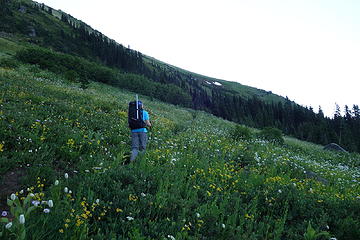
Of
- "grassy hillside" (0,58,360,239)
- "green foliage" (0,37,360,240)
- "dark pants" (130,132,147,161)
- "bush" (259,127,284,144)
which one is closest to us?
"grassy hillside" (0,58,360,239)

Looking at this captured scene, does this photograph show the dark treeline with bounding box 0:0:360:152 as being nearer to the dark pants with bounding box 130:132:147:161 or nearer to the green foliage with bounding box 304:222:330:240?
the dark pants with bounding box 130:132:147:161

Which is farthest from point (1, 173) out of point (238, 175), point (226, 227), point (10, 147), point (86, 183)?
point (238, 175)

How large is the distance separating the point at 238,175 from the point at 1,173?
19.9 feet

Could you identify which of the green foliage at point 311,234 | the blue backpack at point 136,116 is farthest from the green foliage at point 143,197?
the blue backpack at point 136,116

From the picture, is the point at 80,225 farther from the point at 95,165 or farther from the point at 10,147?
the point at 10,147

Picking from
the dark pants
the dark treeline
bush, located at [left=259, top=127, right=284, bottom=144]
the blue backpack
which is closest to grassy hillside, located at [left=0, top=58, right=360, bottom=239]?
the dark pants

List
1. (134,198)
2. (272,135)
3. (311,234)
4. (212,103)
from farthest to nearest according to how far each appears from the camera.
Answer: (212,103)
(272,135)
(134,198)
(311,234)

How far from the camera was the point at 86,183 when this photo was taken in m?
4.45

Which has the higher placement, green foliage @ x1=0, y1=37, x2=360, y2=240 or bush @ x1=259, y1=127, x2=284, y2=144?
bush @ x1=259, y1=127, x2=284, y2=144

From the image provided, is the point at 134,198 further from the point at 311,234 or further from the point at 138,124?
the point at 138,124

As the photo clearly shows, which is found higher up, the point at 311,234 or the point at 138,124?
the point at 138,124

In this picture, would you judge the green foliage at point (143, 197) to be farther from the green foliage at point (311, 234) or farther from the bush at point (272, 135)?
the bush at point (272, 135)

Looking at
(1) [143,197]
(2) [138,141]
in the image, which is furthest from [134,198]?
(2) [138,141]

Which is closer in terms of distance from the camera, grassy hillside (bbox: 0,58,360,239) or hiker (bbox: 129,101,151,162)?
grassy hillside (bbox: 0,58,360,239)
